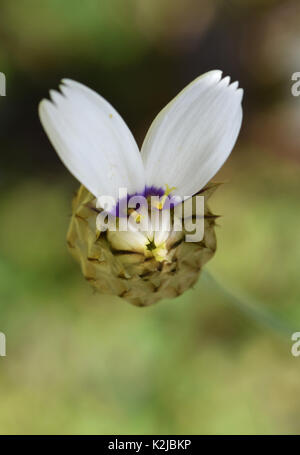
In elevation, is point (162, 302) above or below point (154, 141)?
above

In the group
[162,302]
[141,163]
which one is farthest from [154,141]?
[162,302]

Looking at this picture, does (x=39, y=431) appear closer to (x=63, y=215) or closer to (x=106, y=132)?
(x=63, y=215)

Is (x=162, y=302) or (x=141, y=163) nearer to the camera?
(x=141, y=163)

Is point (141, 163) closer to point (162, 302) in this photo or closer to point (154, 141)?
point (154, 141)

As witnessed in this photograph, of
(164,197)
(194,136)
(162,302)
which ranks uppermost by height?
(162,302)

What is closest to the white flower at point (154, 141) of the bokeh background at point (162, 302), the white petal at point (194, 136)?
the white petal at point (194, 136)
